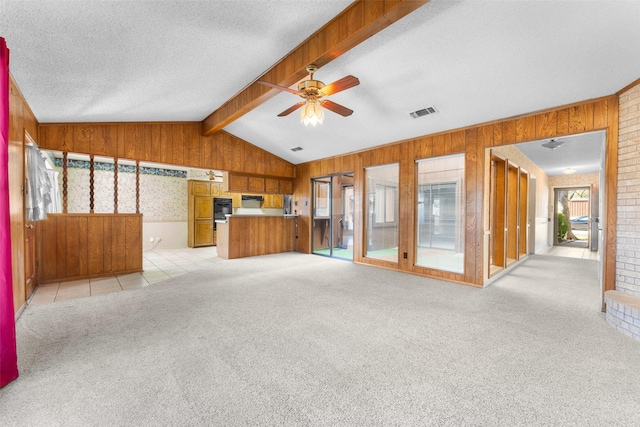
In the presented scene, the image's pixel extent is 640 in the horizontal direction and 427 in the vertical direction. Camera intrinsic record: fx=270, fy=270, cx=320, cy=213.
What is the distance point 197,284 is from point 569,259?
8.19 meters

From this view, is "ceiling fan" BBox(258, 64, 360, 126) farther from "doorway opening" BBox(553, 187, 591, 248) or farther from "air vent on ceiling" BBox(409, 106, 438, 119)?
"doorway opening" BBox(553, 187, 591, 248)

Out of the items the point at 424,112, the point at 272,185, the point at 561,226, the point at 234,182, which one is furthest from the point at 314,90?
the point at 561,226

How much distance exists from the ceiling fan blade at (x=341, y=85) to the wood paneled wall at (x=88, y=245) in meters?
4.14

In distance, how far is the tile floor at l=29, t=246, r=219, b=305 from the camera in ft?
11.7

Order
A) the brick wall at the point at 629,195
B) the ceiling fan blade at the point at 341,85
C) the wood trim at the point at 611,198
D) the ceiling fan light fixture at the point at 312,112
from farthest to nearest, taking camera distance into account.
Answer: the ceiling fan light fixture at the point at 312,112, the wood trim at the point at 611,198, the brick wall at the point at 629,195, the ceiling fan blade at the point at 341,85

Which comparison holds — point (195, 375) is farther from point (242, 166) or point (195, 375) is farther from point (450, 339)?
point (242, 166)

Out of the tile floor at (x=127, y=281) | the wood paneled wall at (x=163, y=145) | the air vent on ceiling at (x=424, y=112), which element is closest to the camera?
the tile floor at (x=127, y=281)

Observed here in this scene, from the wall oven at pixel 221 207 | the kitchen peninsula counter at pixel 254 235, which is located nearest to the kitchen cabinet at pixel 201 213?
the wall oven at pixel 221 207

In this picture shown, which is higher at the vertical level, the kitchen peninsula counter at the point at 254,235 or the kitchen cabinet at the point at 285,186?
the kitchen cabinet at the point at 285,186

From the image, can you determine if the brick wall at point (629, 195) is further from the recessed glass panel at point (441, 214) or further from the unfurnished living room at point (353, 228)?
the recessed glass panel at point (441, 214)

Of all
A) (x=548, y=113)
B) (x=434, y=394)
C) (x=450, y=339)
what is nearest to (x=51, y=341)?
(x=434, y=394)

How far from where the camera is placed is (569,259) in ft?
21.2

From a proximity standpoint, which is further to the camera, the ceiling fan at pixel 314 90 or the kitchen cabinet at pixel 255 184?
the kitchen cabinet at pixel 255 184

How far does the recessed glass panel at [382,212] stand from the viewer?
5246 mm
